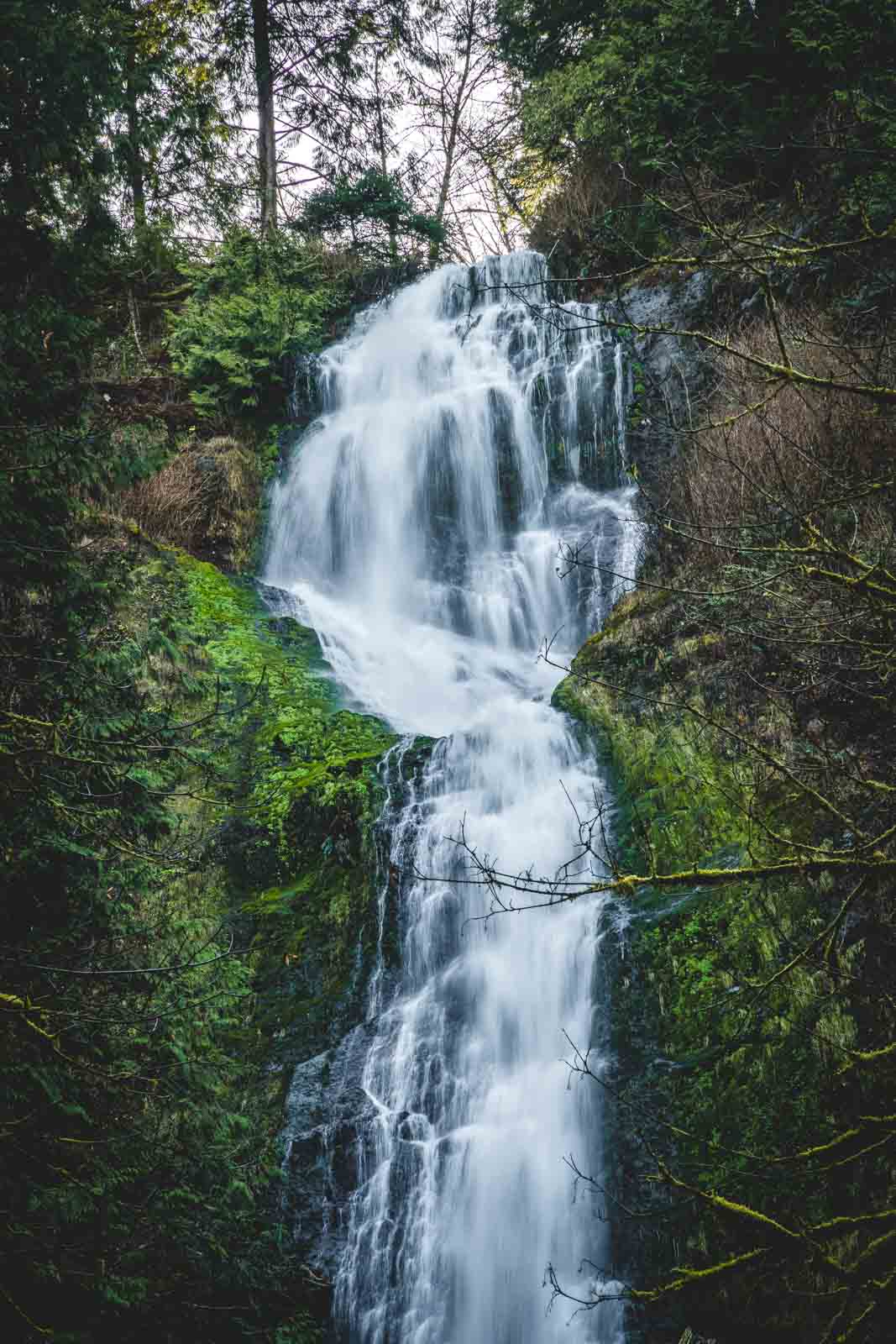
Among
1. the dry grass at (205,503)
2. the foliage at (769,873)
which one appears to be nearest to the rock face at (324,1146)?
the foliage at (769,873)

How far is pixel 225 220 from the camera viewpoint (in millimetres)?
15961

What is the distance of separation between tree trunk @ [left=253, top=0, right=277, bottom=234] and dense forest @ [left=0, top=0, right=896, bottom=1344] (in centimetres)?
810

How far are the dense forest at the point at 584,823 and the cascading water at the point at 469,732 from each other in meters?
0.35

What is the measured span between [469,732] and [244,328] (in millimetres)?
9383

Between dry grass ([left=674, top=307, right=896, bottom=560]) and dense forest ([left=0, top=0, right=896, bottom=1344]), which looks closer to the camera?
dense forest ([left=0, top=0, right=896, bottom=1344])

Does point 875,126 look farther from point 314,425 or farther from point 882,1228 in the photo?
point 882,1228

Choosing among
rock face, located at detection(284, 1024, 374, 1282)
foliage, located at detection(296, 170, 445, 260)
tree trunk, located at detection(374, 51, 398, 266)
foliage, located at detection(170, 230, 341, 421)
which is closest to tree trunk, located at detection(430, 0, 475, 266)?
tree trunk, located at detection(374, 51, 398, 266)

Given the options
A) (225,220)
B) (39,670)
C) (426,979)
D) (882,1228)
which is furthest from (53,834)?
(225,220)

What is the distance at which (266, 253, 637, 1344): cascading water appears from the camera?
5.19 metres

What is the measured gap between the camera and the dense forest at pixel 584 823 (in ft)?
10.8

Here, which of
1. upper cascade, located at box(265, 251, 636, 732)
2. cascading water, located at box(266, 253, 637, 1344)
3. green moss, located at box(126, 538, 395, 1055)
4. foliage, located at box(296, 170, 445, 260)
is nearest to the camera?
cascading water, located at box(266, 253, 637, 1344)

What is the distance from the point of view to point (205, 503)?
38.3 ft

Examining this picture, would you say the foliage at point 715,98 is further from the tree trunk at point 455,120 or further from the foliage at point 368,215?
the tree trunk at point 455,120

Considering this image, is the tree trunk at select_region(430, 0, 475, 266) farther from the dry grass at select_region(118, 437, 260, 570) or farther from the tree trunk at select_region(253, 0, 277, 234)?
the dry grass at select_region(118, 437, 260, 570)
